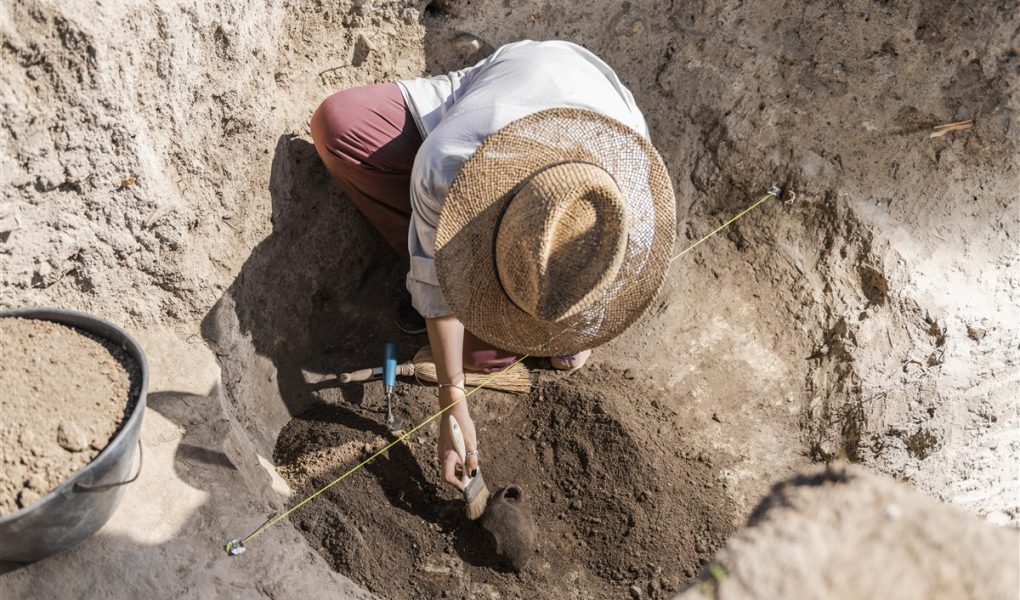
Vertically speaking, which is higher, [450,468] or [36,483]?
[36,483]

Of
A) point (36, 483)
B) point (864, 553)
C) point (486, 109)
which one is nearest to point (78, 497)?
point (36, 483)

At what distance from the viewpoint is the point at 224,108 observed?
2506 mm

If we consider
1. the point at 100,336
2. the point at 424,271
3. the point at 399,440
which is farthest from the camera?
the point at 399,440

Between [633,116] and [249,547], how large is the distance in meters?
1.64

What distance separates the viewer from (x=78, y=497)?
5.83 ft

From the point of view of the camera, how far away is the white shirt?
2117mm

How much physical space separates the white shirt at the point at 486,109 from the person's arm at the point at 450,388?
8cm

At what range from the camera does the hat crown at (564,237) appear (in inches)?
71.3

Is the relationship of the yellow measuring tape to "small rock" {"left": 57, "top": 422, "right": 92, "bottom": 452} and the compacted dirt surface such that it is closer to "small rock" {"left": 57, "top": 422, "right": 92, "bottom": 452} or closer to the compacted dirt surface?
the compacted dirt surface

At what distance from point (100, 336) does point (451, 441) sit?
103cm

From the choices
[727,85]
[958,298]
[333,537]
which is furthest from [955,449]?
[333,537]

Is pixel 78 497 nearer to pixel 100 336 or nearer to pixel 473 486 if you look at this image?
pixel 100 336

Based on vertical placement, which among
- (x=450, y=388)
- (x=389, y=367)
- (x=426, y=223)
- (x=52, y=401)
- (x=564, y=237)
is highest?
(x=564, y=237)

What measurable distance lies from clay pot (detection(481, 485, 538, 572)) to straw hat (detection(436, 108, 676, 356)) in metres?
0.59
